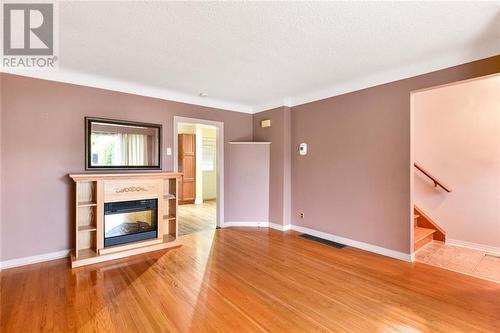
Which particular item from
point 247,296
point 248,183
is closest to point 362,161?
point 248,183

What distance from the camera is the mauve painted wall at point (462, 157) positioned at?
3525mm

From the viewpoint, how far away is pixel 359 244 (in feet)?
11.8

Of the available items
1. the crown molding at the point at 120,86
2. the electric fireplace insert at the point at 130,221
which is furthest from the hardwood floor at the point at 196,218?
the crown molding at the point at 120,86

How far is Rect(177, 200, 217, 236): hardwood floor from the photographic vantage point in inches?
186

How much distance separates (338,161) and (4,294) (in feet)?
14.2

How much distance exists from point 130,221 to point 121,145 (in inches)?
45.5

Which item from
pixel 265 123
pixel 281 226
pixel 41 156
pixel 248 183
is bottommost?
pixel 281 226

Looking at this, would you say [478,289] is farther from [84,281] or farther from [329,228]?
[84,281]

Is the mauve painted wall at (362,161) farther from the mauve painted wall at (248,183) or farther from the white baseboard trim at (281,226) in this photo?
the mauve painted wall at (248,183)

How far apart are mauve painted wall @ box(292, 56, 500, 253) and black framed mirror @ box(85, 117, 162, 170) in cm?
258

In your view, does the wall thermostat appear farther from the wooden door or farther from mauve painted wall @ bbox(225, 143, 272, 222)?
the wooden door

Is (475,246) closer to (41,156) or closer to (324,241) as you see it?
(324,241)

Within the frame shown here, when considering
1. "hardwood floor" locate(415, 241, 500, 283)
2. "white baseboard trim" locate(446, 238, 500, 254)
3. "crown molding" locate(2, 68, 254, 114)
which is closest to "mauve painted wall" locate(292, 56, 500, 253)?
"hardwood floor" locate(415, 241, 500, 283)
